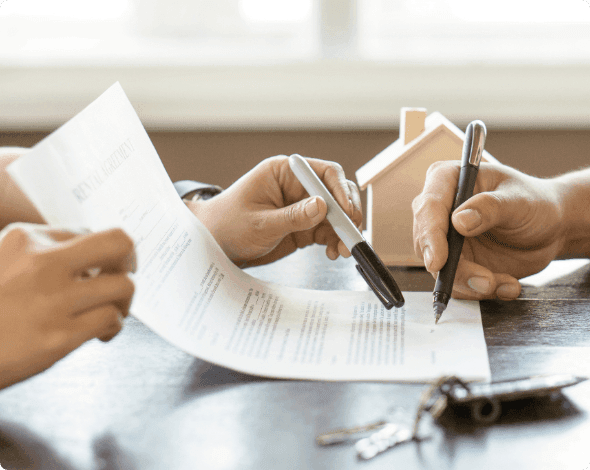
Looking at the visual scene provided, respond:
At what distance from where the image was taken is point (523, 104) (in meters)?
1.54

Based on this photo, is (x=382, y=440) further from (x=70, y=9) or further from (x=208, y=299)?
(x=70, y=9)

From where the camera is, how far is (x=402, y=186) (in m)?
0.79

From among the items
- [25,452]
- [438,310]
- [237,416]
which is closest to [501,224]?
[438,310]

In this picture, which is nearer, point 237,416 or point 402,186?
point 237,416

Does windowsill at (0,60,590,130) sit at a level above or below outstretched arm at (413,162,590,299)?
below

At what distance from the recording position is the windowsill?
154 cm

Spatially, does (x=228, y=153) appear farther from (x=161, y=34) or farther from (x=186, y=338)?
(x=186, y=338)

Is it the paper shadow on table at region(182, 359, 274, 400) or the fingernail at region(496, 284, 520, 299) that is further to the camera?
the fingernail at region(496, 284, 520, 299)

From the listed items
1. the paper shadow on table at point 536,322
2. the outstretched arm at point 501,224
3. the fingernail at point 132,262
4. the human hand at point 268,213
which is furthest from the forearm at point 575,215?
the fingernail at point 132,262

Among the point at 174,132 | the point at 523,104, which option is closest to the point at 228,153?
the point at 174,132

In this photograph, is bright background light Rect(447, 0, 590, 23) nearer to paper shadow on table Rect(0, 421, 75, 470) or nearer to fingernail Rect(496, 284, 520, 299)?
fingernail Rect(496, 284, 520, 299)

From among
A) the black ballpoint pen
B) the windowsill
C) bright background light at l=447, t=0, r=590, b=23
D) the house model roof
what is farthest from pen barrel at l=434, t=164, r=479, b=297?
bright background light at l=447, t=0, r=590, b=23

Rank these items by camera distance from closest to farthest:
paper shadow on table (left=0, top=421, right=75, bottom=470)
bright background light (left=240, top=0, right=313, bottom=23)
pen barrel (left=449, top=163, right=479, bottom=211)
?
paper shadow on table (left=0, top=421, right=75, bottom=470) < pen barrel (left=449, top=163, right=479, bottom=211) < bright background light (left=240, top=0, right=313, bottom=23)

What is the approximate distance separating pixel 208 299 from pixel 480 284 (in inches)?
10.6
